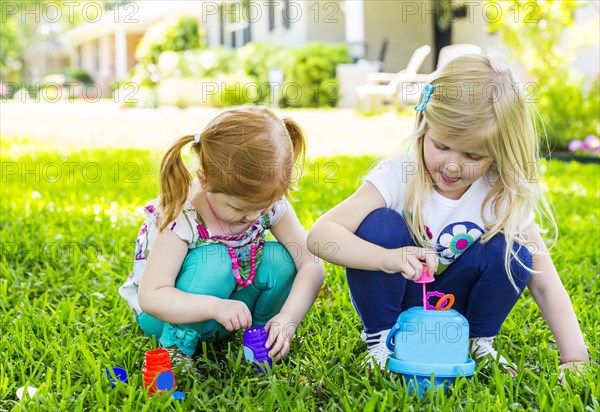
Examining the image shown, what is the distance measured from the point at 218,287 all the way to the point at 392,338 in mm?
515

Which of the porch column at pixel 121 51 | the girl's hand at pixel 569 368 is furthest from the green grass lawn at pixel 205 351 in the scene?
the porch column at pixel 121 51

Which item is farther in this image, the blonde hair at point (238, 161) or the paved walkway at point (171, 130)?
the paved walkway at point (171, 130)

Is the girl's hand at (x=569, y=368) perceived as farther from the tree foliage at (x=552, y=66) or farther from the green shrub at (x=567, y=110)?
the green shrub at (x=567, y=110)

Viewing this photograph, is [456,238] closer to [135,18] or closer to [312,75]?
[312,75]

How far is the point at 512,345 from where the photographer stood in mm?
2271

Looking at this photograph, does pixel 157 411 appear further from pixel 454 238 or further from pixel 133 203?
pixel 133 203

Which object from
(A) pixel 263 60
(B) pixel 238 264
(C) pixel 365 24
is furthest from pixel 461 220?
(C) pixel 365 24

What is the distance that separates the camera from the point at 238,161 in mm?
1953

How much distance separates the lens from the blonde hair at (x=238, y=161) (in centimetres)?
195

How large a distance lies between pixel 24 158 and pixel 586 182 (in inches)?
183

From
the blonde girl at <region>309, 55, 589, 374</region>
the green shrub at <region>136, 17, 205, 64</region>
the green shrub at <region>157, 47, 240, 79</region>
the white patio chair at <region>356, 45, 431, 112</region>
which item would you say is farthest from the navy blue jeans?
the green shrub at <region>136, 17, 205, 64</region>

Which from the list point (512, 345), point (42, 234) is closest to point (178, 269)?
point (512, 345)

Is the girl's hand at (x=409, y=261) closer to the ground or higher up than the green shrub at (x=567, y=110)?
closer to the ground

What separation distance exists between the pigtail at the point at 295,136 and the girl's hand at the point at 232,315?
46 centimetres
